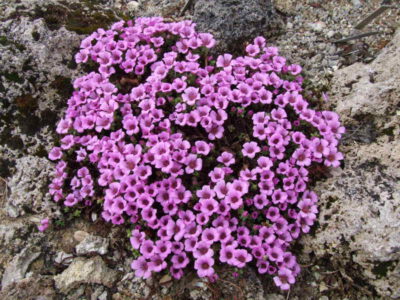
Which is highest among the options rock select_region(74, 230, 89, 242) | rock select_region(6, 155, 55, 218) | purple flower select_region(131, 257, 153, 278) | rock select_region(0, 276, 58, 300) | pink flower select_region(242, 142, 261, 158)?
pink flower select_region(242, 142, 261, 158)

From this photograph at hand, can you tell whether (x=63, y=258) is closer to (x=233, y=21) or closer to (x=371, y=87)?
(x=233, y=21)

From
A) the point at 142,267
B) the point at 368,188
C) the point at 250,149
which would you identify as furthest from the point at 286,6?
the point at 142,267

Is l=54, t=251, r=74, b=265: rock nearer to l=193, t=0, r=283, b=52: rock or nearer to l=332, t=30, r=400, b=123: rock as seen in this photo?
l=193, t=0, r=283, b=52: rock

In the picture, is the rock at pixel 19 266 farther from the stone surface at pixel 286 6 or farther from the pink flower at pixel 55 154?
the stone surface at pixel 286 6

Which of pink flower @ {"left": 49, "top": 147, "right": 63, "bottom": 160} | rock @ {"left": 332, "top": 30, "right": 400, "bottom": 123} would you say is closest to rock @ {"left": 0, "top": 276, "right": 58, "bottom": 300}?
pink flower @ {"left": 49, "top": 147, "right": 63, "bottom": 160}

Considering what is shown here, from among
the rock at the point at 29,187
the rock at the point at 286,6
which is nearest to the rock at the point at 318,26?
the rock at the point at 286,6

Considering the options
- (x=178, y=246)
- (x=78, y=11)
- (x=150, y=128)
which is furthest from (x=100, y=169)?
(x=78, y=11)
